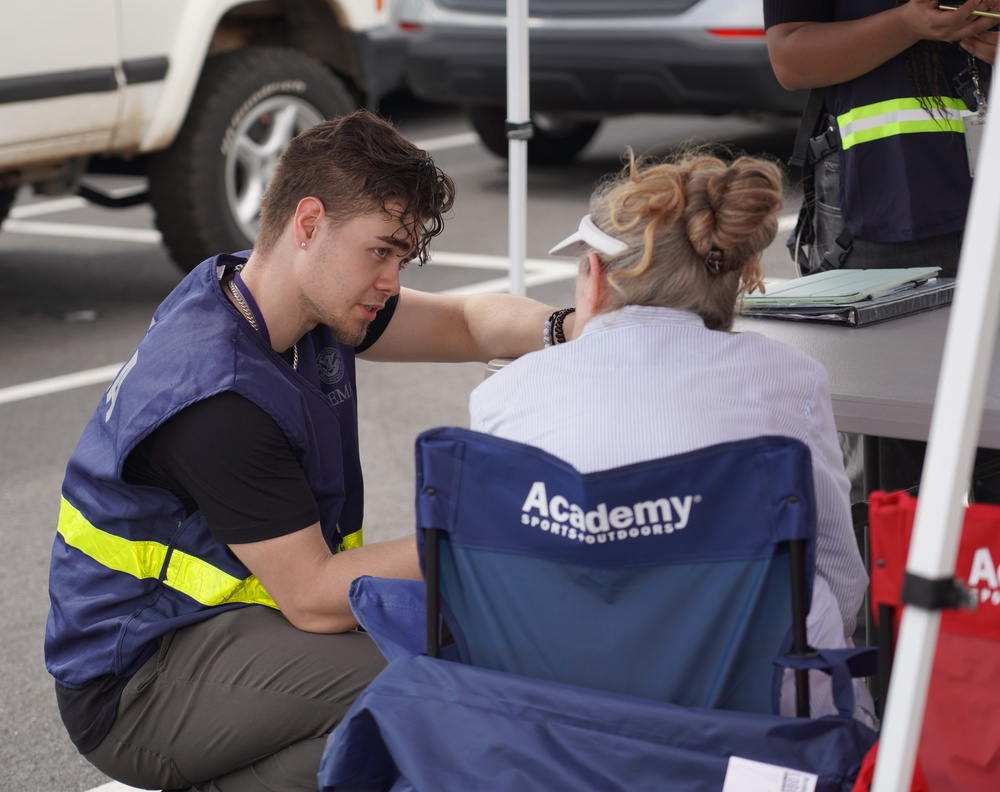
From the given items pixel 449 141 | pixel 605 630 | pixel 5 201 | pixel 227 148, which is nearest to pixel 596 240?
pixel 605 630

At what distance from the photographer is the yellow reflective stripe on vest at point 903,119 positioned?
279 cm

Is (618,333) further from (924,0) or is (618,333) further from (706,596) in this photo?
(924,0)

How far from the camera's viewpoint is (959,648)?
1477 mm

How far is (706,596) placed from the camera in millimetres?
1640

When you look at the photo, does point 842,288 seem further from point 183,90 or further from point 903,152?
point 183,90

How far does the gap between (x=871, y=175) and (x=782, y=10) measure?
0.37 meters

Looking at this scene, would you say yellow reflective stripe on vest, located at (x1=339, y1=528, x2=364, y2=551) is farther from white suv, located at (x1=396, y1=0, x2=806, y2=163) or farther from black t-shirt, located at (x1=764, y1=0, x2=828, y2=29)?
white suv, located at (x1=396, y1=0, x2=806, y2=163)

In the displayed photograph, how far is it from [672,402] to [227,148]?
484 cm

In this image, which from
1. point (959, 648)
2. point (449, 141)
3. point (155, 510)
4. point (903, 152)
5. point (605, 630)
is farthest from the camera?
point (449, 141)

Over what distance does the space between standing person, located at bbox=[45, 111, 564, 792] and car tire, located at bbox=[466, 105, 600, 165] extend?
6.19 metres

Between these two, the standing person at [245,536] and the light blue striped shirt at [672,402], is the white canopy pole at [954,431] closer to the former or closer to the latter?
the light blue striped shirt at [672,402]

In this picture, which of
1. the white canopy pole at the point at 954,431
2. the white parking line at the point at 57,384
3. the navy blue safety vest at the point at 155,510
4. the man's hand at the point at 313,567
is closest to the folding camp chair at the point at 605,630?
the white canopy pole at the point at 954,431

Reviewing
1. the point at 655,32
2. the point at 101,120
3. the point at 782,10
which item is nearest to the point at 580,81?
the point at 655,32

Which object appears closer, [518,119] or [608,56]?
[518,119]
